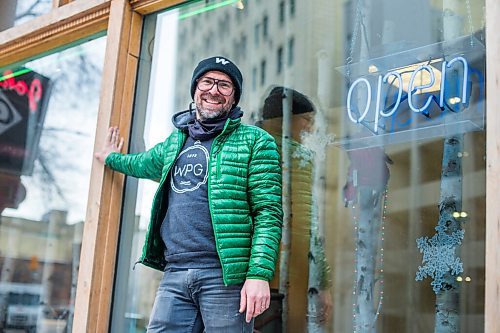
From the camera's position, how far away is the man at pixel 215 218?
7.84ft

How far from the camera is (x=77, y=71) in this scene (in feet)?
14.7

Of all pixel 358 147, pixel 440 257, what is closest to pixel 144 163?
pixel 358 147

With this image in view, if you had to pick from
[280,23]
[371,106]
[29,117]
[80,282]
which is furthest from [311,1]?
[29,117]

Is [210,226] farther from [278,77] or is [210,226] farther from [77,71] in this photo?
[77,71]

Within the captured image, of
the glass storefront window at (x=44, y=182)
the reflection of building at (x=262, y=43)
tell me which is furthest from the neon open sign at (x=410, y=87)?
the glass storefront window at (x=44, y=182)

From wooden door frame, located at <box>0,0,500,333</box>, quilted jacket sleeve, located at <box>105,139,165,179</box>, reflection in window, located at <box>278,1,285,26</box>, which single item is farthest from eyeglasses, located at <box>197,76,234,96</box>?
reflection in window, located at <box>278,1,285,26</box>

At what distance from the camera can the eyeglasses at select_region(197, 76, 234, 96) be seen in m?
2.63

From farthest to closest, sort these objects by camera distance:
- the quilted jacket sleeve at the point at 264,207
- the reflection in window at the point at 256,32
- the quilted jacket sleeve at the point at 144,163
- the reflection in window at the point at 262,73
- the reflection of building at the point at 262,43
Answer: the reflection in window at the point at 256,32 → the reflection in window at the point at 262,73 → the reflection of building at the point at 262,43 → the quilted jacket sleeve at the point at 144,163 → the quilted jacket sleeve at the point at 264,207

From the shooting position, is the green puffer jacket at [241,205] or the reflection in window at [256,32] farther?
the reflection in window at [256,32]

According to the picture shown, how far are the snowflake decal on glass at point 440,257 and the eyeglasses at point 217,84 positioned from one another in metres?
1.00

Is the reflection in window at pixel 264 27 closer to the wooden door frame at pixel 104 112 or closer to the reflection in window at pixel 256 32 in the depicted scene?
the reflection in window at pixel 256 32

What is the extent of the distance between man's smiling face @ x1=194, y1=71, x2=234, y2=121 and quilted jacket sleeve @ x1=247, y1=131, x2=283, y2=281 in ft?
0.59

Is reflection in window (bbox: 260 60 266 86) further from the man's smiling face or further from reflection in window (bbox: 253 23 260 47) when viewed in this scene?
the man's smiling face

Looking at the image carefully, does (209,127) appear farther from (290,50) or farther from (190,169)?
(290,50)
